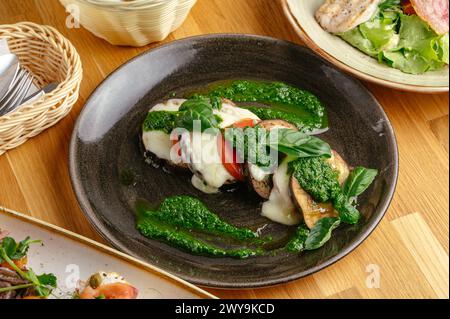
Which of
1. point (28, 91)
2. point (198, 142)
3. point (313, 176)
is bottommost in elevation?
point (313, 176)

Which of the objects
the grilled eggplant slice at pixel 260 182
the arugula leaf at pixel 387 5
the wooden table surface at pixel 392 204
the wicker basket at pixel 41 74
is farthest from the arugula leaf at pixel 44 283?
the arugula leaf at pixel 387 5

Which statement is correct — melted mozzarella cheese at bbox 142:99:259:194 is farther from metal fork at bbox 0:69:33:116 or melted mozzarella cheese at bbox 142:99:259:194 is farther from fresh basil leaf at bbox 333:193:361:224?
metal fork at bbox 0:69:33:116

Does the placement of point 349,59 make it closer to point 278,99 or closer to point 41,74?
point 278,99

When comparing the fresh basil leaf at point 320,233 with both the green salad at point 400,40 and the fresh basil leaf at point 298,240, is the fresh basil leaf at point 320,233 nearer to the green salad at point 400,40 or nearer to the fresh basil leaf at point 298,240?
the fresh basil leaf at point 298,240

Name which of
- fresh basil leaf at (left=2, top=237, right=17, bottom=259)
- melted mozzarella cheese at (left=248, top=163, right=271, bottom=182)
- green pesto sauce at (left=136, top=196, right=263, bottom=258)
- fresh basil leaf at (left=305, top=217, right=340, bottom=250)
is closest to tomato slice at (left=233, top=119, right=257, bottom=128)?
melted mozzarella cheese at (left=248, top=163, right=271, bottom=182)

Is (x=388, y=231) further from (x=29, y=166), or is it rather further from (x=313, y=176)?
(x=29, y=166)

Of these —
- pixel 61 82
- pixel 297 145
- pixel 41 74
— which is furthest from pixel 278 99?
pixel 41 74
